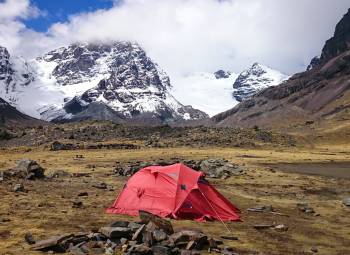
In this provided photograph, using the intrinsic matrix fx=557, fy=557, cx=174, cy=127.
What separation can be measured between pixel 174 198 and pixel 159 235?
7560 millimetres

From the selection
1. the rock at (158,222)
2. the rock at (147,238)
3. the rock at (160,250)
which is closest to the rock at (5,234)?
the rock at (158,222)

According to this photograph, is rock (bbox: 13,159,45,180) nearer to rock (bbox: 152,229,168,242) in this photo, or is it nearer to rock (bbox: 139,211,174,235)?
rock (bbox: 139,211,174,235)

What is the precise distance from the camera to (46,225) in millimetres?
23984

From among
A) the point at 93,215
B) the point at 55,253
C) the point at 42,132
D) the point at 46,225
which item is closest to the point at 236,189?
the point at 93,215

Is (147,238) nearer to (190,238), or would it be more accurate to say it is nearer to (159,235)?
(159,235)

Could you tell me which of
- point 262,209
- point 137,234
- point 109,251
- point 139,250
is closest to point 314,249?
point 137,234

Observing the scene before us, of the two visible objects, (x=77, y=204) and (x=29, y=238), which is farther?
(x=77, y=204)

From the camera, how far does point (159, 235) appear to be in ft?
66.4

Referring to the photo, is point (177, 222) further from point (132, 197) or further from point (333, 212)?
point (333, 212)

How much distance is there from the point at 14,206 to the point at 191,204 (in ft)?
29.8

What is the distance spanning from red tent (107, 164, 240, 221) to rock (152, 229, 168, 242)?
20.7 feet

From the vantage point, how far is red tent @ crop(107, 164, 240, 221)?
2744cm

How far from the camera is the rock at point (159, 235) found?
65.8 ft

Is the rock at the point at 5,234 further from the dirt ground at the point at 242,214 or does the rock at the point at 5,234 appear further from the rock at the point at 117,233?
the rock at the point at 117,233
